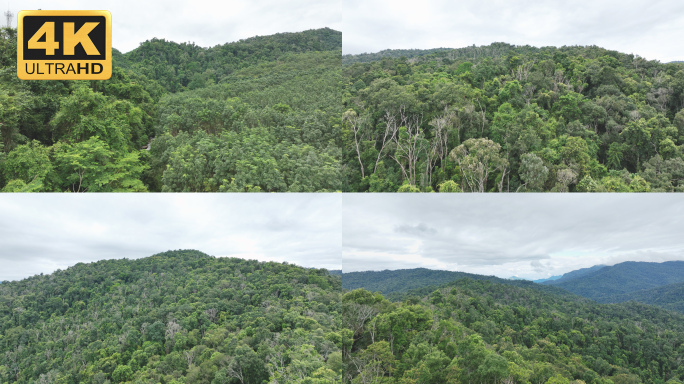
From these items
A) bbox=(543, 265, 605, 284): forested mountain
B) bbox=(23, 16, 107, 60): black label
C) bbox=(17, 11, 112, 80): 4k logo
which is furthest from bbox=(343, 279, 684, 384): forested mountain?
bbox=(23, 16, 107, 60): black label

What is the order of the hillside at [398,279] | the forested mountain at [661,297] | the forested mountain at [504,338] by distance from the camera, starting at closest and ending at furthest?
the forested mountain at [504,338], the forested mountain at [661,297], the hillside at [398,279]

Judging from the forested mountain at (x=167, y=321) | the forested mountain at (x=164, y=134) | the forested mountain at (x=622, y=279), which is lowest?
the forested mountain at (x=167, y=321)

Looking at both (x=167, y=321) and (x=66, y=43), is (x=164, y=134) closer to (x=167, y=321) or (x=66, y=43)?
(x=66, y=43)

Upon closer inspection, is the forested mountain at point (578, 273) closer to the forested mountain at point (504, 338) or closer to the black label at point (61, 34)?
the forested mountain at point (504, 338)

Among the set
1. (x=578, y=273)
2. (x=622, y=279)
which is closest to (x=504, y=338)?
(x=578, y=273)

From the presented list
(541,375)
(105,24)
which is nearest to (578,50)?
(541,375)

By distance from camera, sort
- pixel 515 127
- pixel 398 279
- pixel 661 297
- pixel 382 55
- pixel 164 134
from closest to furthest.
→ pixel 661 297 → pixel 398 279 → pixel 164 134 → pixel 515 127 → pixel 382 55

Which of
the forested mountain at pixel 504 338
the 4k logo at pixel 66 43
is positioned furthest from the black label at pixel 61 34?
the forested mountain at pixel 504 338
